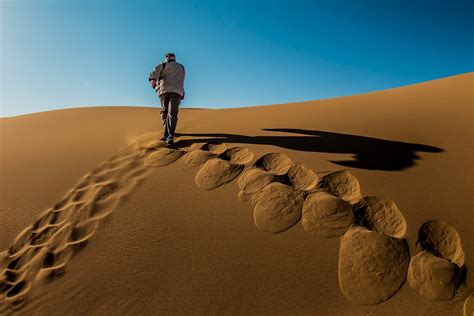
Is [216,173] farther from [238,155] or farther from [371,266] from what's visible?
[371,266]

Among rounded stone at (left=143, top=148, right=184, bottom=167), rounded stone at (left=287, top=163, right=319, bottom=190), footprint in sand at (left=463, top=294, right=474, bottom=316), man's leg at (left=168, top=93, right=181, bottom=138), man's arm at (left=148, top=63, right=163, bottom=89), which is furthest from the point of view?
man's arm at (left=148, top=63, right=163, bottom=89)

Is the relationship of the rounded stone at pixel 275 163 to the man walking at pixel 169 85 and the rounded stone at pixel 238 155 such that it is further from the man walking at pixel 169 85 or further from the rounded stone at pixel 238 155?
the man walking at pixel 169 85

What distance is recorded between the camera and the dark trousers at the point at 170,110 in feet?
12.3

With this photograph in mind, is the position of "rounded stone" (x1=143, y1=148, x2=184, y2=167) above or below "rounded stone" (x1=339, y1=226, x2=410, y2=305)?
above

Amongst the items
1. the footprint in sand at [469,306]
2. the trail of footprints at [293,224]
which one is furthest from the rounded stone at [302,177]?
the footprint in sand at [469,306]

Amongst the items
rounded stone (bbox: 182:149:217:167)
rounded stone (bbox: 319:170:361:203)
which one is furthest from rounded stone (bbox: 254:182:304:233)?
rounded stone (bbox: 182:149:217:167)

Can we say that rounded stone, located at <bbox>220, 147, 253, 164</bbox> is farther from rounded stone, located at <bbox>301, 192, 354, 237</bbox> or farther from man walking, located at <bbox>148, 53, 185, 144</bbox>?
man walking, located at <bbox>148, 53, 185, 144</bbox>

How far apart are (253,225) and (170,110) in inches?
94.0

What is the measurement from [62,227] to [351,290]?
7.14 ft

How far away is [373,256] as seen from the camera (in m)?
1.63

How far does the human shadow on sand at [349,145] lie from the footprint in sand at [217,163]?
1.04 ft

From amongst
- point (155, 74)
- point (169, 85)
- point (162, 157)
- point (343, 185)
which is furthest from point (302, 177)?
point (155, 74)

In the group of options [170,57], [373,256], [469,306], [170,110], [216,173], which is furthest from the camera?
[170,57]

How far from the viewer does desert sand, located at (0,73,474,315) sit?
5.06ft
